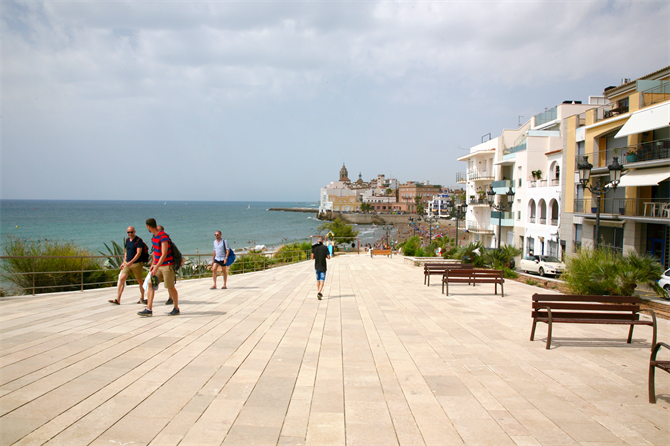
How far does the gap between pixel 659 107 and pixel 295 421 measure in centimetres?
2340

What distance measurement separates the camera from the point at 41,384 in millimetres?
4340

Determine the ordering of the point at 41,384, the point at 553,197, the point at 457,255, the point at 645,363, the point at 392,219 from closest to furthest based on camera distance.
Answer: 1. the point at 41,384
2. the point at 645,363
3. the point at 457,255
4. the point at 553,197
5. the point at 392,219

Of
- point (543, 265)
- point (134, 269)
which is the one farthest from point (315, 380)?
point (543, 265)

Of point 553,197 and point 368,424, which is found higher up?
point 553,197

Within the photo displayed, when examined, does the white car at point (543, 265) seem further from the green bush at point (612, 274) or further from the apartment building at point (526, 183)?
the green bush at point (612, 274)

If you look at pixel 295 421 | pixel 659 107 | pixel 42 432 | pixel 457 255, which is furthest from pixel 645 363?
pixel 659 107

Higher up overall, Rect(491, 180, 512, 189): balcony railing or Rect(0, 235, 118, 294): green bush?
Rect(491, 180, 512, 189): balcony railing

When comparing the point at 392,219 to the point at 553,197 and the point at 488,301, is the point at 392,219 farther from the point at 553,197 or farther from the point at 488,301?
the point at 488,301

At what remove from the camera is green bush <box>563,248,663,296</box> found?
1023 centimetres

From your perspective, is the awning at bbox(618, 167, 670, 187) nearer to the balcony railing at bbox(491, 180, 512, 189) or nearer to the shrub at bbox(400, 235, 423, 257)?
the shrub at bbox(400, 235, 423, 257)

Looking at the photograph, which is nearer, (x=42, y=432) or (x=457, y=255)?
(x=42, y=432)

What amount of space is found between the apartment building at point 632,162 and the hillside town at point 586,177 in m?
0.05

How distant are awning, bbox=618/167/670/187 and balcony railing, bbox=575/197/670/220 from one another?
3.44ft

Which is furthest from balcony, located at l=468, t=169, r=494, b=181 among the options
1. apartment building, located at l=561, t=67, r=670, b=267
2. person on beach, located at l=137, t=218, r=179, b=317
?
person on beach, located at l=137, t=218, r=179, b=317
